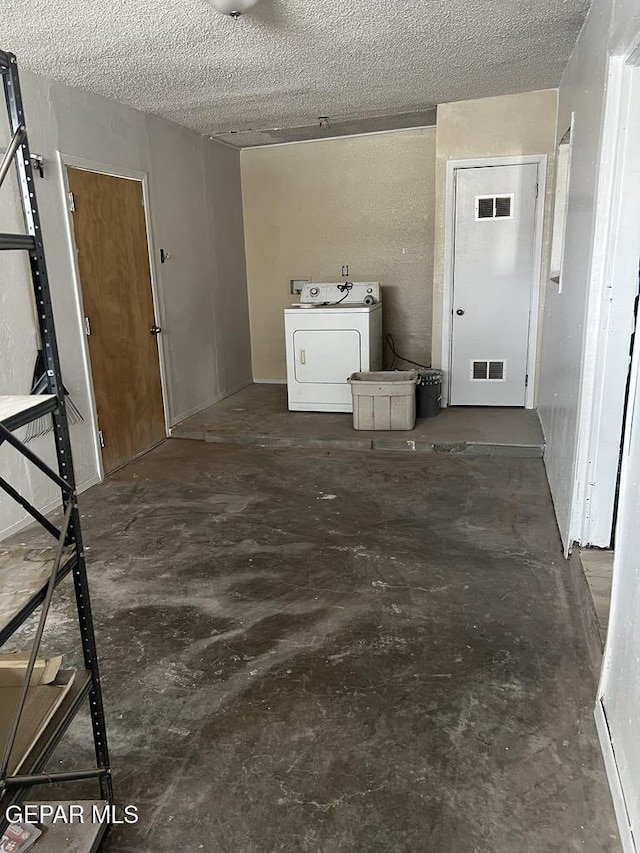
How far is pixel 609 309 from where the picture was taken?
2486 millimetres

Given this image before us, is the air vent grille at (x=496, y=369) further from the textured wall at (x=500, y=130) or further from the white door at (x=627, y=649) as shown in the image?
the white door at (x=627, y=649)

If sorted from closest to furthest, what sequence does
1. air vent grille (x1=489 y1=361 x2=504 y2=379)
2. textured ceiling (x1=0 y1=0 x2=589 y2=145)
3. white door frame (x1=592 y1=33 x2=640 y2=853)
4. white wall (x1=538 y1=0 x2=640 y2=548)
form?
1. white door frame (x1=592 y1=33 x2=640 y2=853)
2. white wall (x1=538 y1=0 x2=640 y2=548)
3. textured ceiling (x1=0 y1=0 x2=589 y2=145)
4. air vent grille (x1=489 y1=361 x2=504 y2=379)

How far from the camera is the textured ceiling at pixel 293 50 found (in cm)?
296

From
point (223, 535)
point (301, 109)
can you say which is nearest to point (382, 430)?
point (223, 535)

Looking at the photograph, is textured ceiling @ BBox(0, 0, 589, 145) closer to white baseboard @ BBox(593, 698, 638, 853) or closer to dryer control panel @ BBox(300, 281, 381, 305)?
dryer control panel @ BBox(300, 281, 381, 305)

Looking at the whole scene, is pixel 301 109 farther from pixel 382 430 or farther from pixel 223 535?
pixel 223 535

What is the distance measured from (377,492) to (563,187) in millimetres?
2419

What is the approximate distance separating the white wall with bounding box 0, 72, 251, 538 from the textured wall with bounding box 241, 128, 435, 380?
0.29m

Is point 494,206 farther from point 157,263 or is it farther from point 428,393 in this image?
point 157,263

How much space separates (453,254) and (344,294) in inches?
43.1

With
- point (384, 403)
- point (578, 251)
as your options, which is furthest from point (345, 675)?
point (384, 403)

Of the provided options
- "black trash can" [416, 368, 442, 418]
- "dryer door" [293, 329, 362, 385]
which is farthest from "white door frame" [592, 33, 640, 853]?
"dryer door" [293, 329, 362, 385]

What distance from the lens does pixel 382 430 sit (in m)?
5.09

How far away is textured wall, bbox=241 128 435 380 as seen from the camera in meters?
6.16
